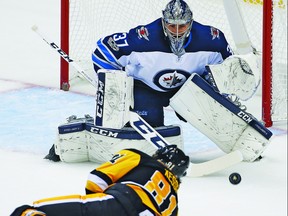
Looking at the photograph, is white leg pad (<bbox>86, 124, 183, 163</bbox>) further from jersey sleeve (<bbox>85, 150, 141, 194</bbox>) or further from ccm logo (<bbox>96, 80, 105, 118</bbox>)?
jersey sleeve (<bbox>85, 150, 141, 194</bbox>)

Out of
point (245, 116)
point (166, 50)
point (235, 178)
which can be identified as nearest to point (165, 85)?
point (166, 50)

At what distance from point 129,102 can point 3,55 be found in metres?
2.29

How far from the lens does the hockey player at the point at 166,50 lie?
190 inches

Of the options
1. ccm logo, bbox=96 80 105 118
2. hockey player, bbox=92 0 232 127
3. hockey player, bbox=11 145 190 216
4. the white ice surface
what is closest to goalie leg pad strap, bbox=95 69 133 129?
ccm logo, bbox=96 80 105 118

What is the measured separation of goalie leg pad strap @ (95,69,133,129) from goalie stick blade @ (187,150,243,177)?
0.40m

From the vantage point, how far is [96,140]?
4992 mm

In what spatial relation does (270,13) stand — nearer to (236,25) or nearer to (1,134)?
(236,25)

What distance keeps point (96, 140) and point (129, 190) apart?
1.71m

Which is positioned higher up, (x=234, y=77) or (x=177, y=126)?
(x=234, y=77)

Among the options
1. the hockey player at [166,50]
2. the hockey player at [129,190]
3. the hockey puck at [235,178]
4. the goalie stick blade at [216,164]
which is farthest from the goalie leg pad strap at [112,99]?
the hockey player at [129,190]

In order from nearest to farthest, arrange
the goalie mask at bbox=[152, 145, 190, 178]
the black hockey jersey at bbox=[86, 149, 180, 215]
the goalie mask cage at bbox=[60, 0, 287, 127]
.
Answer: the black hockey jersey at bbox=[86, 149, 180, 215] → the goalie mask at bbox=[152, 145, 190, 178] → the goalie mask cage at bbox=[60, 0, 287, 127]

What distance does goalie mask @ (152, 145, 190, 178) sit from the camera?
3498 millimetres

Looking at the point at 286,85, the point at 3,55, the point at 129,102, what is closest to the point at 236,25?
the point at 286,85

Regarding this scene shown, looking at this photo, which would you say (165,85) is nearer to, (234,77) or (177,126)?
(177,126)
